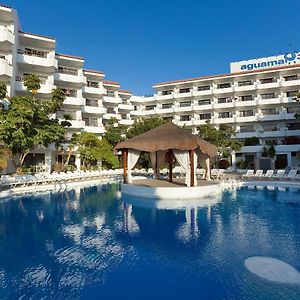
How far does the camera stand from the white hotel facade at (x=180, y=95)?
119 feet

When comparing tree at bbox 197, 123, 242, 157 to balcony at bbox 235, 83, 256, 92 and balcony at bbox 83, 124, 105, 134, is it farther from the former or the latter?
balcony at bbox 83, 124, 105, 134

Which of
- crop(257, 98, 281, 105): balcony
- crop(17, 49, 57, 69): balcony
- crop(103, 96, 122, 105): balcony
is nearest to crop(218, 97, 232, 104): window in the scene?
crop(257, 98, 281, 105): balcony

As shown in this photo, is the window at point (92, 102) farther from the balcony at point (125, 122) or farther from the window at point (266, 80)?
the window at point (266, 80)

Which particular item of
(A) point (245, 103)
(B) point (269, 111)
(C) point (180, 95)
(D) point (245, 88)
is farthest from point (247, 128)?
(C) point (180, 95)

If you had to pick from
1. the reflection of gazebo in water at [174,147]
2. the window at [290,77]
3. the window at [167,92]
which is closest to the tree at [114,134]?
the window at [167,92]

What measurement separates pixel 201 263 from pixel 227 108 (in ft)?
147

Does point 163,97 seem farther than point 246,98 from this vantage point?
Yes

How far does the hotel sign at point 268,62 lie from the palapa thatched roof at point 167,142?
122 feet

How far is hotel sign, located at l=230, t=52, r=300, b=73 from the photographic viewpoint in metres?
50.7

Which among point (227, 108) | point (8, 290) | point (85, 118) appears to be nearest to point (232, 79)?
point (227, 108)

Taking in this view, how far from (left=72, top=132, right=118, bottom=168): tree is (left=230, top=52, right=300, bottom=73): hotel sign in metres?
30.7

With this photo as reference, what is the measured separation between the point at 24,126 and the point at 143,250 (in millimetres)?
20678

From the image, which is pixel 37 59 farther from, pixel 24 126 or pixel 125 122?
pixel 125 122

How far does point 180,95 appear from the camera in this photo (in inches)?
2108
